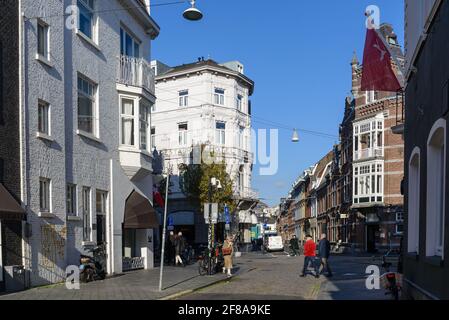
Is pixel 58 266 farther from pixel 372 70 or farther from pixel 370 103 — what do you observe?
pixel 370 103

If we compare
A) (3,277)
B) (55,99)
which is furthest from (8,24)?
(3,277)

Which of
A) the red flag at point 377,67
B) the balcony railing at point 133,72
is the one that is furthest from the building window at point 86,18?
the red flag at point 377,67

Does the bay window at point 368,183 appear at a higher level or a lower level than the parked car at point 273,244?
higher

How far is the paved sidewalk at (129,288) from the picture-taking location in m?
12.4

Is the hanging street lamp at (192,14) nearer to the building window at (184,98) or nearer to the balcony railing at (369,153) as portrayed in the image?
the building window at (184,98)

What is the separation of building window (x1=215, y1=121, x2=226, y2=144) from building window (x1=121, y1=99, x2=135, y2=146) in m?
21.0

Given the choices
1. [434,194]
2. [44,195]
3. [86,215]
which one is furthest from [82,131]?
[434,194]

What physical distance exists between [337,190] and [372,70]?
47.5 m

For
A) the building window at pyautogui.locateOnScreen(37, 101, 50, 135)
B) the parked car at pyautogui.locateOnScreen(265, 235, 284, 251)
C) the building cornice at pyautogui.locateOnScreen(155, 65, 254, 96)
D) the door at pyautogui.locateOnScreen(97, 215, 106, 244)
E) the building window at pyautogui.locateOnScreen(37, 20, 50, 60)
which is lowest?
the parked car at pyautogui.locateOnScreen(265, 235, 284, 251)

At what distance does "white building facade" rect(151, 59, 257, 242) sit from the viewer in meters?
41.6

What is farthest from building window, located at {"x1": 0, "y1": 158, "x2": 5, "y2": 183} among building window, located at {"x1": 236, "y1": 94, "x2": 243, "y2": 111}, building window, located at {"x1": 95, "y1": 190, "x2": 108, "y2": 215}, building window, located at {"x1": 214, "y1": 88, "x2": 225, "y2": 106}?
building window, located at {"x1": 236, "y1": 94, "x2": 243, "y2": 111}

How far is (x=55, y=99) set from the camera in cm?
1583

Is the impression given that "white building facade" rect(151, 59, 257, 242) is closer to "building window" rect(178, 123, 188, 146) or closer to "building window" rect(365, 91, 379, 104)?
"building window" rect(178, 123, 188, 146)

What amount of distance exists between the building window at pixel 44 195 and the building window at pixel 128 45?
8.16 metres
